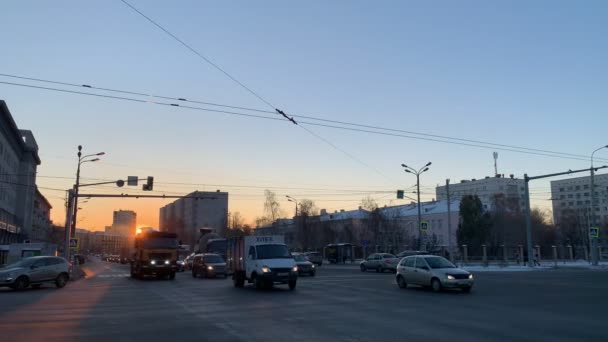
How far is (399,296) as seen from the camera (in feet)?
65.7

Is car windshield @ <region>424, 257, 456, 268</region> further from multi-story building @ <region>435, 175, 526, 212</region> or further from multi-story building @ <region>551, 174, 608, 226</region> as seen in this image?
multi-story building @ <region>551, 174, 608, 226</region>

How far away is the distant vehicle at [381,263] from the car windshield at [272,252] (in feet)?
65.9

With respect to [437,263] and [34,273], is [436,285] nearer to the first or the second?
[437,263]

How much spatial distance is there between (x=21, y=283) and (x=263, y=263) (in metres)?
13.0

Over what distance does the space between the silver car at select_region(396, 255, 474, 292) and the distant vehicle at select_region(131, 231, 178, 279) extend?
1735 centimetres

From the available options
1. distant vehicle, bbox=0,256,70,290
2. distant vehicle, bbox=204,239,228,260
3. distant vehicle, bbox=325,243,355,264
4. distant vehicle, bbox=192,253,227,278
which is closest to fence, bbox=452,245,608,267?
distant vehicle, bbox=325,243,355,264

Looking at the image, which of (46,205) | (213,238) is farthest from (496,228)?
(46,205)

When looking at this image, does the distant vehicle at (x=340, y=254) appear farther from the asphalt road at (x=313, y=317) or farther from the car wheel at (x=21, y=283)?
the asphalt road at (x=313, y=317)

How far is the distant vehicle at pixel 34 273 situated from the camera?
85.4ft

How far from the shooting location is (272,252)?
24703 millimetres

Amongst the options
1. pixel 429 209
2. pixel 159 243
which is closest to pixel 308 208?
pixel 429 209

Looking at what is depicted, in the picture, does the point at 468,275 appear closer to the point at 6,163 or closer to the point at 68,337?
the point at 68,337

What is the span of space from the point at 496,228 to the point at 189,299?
236 ft

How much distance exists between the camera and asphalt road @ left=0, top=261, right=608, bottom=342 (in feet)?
36.4
